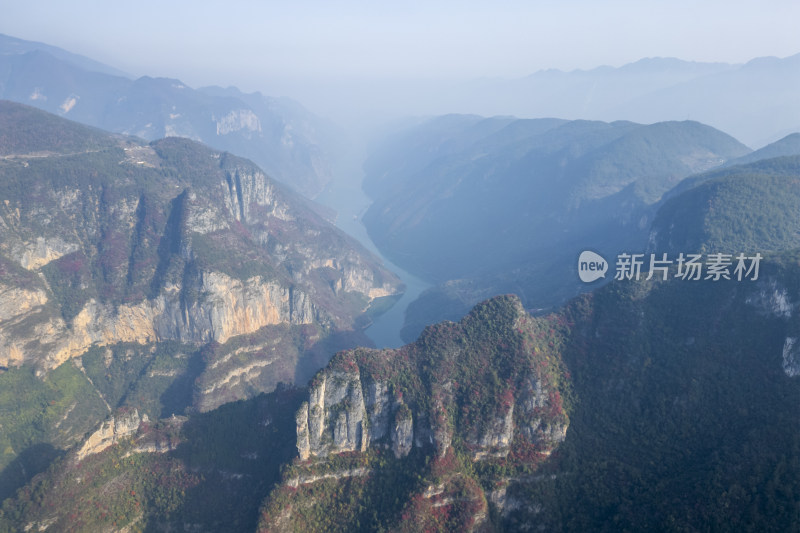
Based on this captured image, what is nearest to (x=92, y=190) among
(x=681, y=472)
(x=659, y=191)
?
(x=681, y=472)

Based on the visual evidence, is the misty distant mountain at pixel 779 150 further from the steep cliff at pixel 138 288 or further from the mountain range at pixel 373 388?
the steep cliff at pixel 138 288

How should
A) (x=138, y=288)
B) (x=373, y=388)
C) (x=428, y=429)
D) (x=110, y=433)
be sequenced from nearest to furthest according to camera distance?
1. (x=428, y=429)
2. (x=373, y=388)
3. (x=110, y=433)
4. (x=138, y=288)

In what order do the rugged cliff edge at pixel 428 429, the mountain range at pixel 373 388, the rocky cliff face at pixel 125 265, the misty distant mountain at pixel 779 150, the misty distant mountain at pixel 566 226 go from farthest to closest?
the misty distant mountain at pixel 779 150 → the misty distant mountain at pixel 566 226 → the rocky cliff face at pixel 125 265 → the rugged cliff edge at pixel 428 429 → the mountain range at pixel 373 388

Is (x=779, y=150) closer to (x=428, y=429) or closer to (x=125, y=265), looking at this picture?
(x=428, y=429)

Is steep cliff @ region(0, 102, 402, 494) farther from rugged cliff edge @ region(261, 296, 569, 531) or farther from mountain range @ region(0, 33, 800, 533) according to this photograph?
rugged cliff edge @ region(261, 296, 569, 531)

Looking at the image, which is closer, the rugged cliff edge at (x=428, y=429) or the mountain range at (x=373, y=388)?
the mountain range at (x=373, y=388)

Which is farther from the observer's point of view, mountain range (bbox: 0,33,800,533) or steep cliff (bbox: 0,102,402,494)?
steep cliff (bbox: 0,102,402,494)

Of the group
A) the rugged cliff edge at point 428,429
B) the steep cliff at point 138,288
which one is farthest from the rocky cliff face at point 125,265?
the rugged cliff edge at point 428,429

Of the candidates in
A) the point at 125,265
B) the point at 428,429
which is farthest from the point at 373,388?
the point at 125,265

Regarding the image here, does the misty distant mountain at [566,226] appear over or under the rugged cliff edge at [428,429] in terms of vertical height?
over

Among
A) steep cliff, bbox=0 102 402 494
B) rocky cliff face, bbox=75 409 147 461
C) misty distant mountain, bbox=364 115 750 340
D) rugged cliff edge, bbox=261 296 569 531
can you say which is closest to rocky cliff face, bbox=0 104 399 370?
steep cliff, bbox=0 102 402 494

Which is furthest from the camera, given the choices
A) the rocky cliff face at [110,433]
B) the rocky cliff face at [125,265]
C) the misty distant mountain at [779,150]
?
the misty distant mountain at [779,150]
